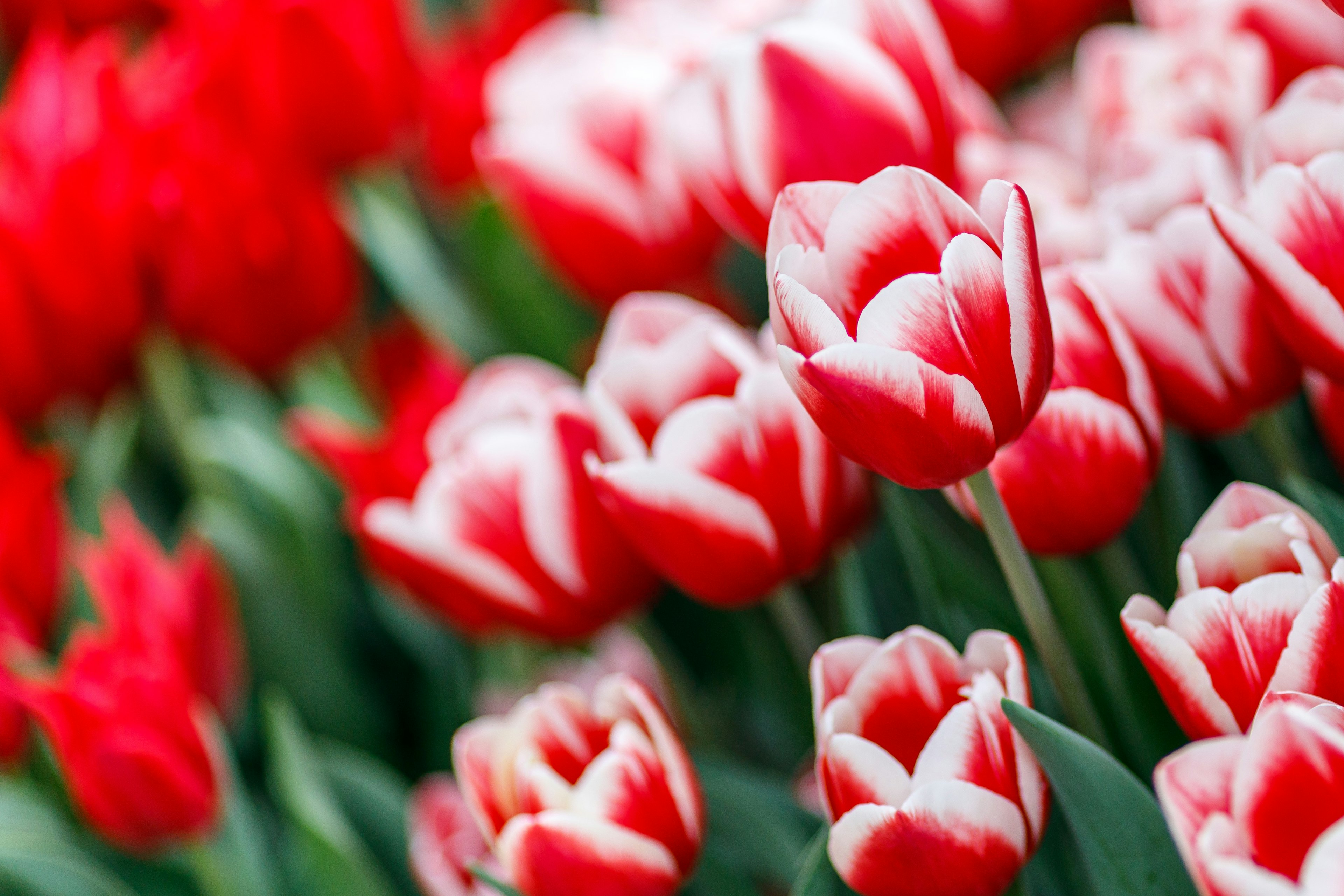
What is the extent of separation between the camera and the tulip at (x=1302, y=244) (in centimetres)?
29

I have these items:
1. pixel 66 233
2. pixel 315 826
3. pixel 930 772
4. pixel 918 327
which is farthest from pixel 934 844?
pixel 66 233

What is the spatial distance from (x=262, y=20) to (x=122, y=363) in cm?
19

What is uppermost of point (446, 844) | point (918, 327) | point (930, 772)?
point (918, 327)

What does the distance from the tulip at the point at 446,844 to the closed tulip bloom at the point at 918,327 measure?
21 centimetres

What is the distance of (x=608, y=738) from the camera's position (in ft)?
1.24

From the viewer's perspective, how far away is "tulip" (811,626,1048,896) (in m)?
0.29

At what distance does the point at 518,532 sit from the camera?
416 mm

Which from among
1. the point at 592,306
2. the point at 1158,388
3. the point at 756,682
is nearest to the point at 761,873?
the point at 756,682

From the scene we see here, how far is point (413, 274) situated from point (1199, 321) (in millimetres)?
461

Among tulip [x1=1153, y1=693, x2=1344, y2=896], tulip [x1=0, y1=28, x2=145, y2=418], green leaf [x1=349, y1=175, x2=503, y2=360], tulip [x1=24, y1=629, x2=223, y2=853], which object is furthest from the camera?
green leaf [x1=349, y1=175, x2=503, y2=360]

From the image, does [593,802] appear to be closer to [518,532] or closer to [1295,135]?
[518,532]

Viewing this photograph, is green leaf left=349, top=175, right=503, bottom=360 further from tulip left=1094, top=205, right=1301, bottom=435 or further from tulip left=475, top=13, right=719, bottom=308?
tulip left=1094, top=205, right=1301, bottom=435

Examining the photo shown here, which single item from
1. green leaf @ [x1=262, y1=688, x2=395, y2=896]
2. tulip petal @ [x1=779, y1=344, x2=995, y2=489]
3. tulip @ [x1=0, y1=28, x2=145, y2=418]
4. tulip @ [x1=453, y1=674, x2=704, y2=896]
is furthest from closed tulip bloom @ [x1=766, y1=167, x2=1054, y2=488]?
tulip @ [x1=0, y1=28, x2=145, y2=418]

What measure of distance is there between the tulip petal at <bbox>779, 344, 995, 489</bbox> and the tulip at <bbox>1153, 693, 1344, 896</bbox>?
0.08m
